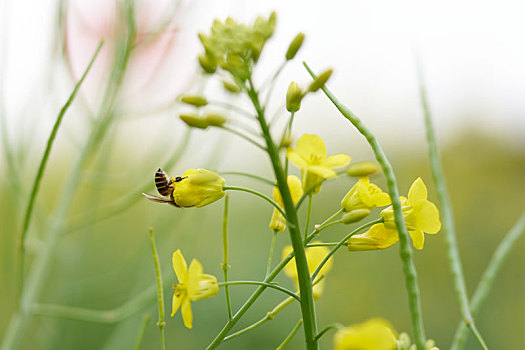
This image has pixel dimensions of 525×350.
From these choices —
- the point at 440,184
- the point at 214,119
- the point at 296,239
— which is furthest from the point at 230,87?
the point at 440,184

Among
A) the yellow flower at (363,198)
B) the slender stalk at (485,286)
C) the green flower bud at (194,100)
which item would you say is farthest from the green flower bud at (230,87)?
the slender stalk at (485,286)

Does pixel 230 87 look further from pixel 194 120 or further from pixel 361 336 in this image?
pixel 361 336

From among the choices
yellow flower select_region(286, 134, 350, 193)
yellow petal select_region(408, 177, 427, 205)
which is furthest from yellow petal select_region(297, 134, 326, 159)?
yellow petal select_region(408, 177, 427, 205)

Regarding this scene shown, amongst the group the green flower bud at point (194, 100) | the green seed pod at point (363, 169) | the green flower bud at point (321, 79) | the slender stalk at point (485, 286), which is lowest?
the slender stalk at point (485, 286)

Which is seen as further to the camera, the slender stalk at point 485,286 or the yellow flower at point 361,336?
the slender stalk at point 485,286

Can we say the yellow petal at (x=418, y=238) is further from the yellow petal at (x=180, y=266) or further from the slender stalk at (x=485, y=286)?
the yellow petal at (x=180, y=266)

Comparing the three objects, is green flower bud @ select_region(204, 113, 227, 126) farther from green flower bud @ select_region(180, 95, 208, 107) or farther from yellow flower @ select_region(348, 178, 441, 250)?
yellow flower @ select_region(348, 178, 441, 250)
